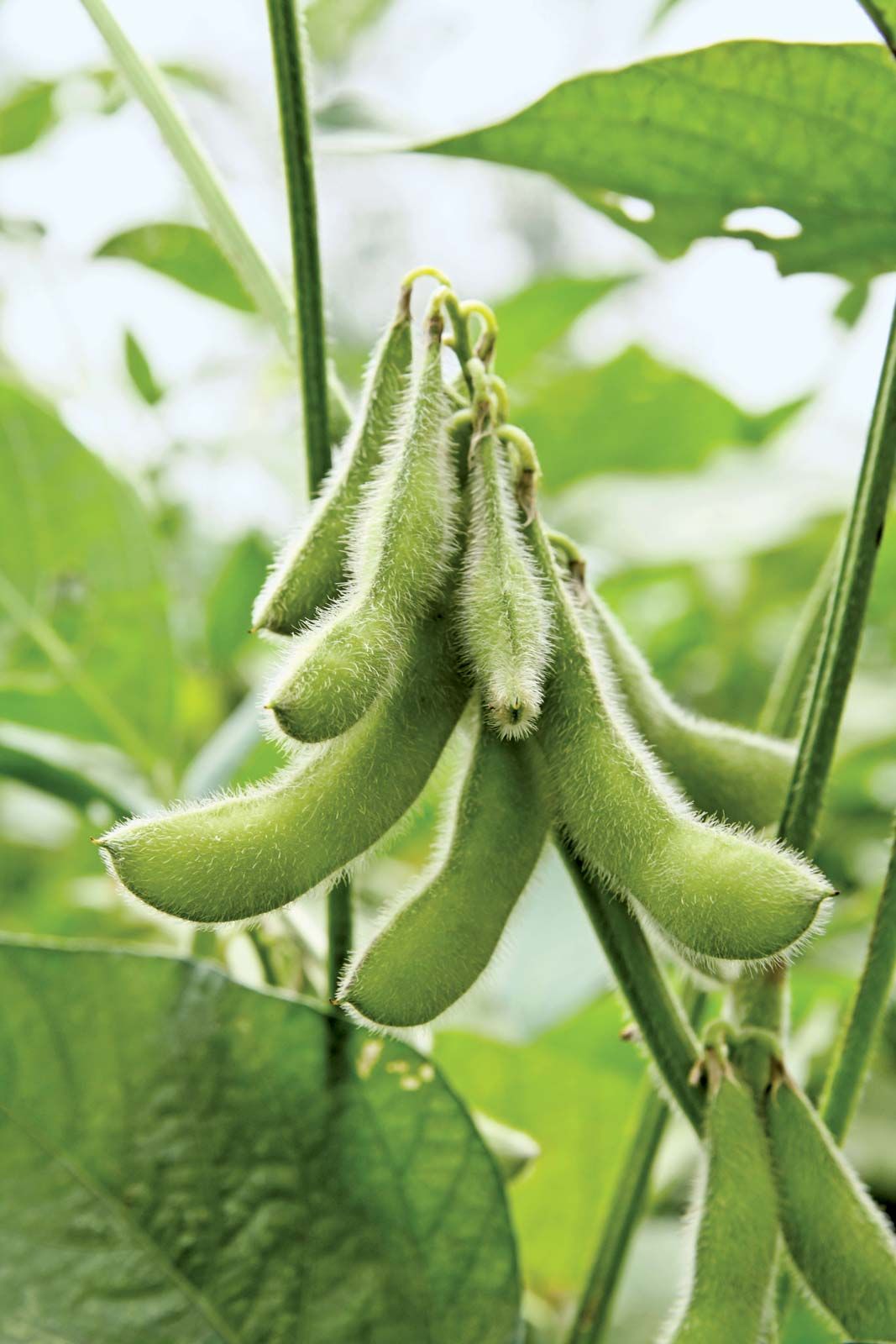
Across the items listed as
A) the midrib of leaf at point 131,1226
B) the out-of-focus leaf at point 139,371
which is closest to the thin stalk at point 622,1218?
the midrib of leaf at point 131,1226

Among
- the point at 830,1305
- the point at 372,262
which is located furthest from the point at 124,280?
the point at 372,262

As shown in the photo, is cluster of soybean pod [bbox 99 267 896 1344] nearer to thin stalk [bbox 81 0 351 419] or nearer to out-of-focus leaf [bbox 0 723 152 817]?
thin stalk [bbox 81 0 351 419]

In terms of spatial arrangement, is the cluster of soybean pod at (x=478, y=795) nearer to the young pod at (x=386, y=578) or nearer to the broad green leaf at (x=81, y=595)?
the young pod at (x=386, y=578)

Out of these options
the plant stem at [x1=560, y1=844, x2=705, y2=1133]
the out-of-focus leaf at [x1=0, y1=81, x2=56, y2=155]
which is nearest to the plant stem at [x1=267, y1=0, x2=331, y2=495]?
the plant stem at [x1=560, y1=844, x2=705, y2=1133]

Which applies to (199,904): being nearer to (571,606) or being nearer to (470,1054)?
(571,606)

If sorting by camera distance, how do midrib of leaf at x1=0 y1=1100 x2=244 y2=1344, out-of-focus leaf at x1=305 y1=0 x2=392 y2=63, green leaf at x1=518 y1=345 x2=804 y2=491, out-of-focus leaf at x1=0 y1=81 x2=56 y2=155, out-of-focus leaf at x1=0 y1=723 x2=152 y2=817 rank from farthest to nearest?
out-of-focus leaf at x1=305 y1=0 x2=392 y2=63, green leaf at x1=518 y1=345 x2=804 y2=491, out-of-focus leaf at x1=0 y1=81 x2=56 y2=155, out-of-focus leaf at x1=0 y1=723 x2=152 y2=817, midrib of leaf at x1=0 y1=1100 x2=244 y2=1344

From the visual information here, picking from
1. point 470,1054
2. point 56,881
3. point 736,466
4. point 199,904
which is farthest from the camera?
point 56,881

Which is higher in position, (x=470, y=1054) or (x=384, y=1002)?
(x=470, y=1054)
